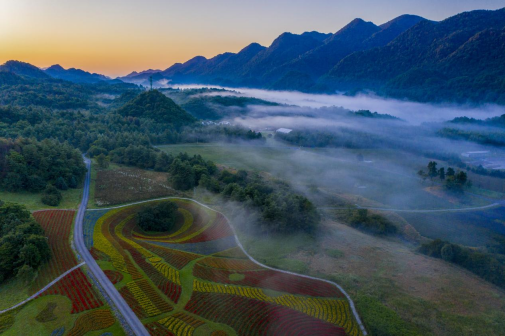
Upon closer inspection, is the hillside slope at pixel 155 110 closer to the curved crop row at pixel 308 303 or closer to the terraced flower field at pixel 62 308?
the terraced flower field at pixel 62 308

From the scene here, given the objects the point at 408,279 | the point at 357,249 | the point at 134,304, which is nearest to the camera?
the point at 134,304

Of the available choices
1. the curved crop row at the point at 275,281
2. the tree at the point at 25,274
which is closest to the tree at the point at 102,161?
the tree at the point at 25,274

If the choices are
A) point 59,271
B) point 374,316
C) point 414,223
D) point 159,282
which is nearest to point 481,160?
point 414,223

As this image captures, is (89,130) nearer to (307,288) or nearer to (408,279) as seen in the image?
(307,288)

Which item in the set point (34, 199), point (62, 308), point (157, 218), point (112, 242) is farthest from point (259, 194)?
point (34, 199)

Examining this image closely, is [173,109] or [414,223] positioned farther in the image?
[173,109]

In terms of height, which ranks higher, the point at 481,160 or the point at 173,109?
the point at 173,109
